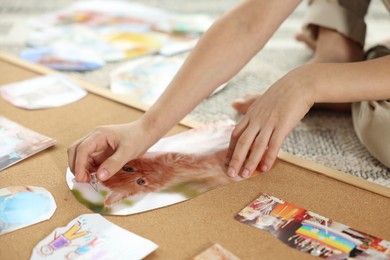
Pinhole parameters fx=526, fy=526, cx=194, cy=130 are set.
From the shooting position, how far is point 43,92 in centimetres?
117

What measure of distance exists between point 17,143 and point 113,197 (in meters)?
0.26

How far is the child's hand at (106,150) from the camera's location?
0.83 m

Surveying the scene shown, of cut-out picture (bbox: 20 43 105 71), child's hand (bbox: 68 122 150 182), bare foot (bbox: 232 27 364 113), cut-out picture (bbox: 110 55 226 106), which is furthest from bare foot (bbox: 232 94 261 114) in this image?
cut-out picture (bbox: 20 43 105 71)

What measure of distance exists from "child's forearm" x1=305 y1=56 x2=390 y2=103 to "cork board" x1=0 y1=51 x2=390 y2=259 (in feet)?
0.43

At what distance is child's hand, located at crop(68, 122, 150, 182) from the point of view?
0.83 meters

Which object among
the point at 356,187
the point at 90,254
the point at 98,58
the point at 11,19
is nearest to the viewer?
the point at 90,254

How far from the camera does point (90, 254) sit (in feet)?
2.27

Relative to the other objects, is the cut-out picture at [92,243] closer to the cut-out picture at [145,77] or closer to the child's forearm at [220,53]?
the child's forearm at [220,53]

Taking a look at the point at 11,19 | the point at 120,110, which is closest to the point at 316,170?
the point at 120,110

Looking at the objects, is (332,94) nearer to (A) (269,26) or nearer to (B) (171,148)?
(A) (269,26)

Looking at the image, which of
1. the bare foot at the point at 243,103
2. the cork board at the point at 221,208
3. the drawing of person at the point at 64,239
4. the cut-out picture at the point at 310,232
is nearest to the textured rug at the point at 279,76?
the bare foot at the point at 243,103

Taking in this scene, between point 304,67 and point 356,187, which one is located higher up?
point 304,67

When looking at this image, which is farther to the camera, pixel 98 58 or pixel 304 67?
pixel 98 58

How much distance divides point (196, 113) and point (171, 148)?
0.24 metres
